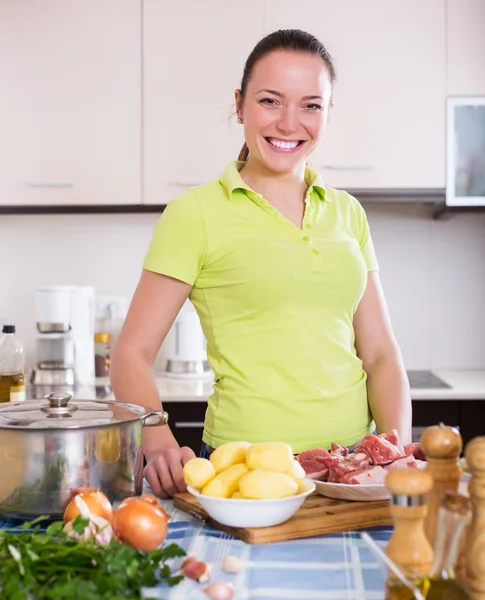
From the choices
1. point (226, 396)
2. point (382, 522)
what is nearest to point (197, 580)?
point (382, 522)

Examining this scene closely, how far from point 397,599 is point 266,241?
82 centimetres

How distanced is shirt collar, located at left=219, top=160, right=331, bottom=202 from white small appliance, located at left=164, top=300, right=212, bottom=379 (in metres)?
1.28

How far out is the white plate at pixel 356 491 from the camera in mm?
1107

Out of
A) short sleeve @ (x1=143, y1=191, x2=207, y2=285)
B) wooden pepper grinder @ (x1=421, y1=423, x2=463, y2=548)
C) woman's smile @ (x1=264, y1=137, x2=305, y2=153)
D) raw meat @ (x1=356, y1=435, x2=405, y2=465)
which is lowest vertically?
raw meat @ (x1=356, y1=435, x2=405, y2=465)

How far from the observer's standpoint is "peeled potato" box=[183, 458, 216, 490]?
1.04m

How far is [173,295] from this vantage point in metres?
1.49

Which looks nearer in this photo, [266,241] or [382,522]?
[382,522]

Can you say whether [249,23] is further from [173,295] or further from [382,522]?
[382,522]

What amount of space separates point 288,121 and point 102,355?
168 centimetres

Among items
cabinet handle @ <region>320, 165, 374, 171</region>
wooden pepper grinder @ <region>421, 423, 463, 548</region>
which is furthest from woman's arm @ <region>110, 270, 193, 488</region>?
cabinet handle @ <region>320, 165, 374, 171</region>

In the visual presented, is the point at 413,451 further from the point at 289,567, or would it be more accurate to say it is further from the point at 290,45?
the point at 290,45

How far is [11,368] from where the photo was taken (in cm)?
263

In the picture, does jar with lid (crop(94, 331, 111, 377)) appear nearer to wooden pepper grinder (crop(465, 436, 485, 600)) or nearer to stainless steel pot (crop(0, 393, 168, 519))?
stainless steel pot (crop(0, 393, 168, 519))

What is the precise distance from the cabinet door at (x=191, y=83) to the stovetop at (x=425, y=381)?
37.6 inches
